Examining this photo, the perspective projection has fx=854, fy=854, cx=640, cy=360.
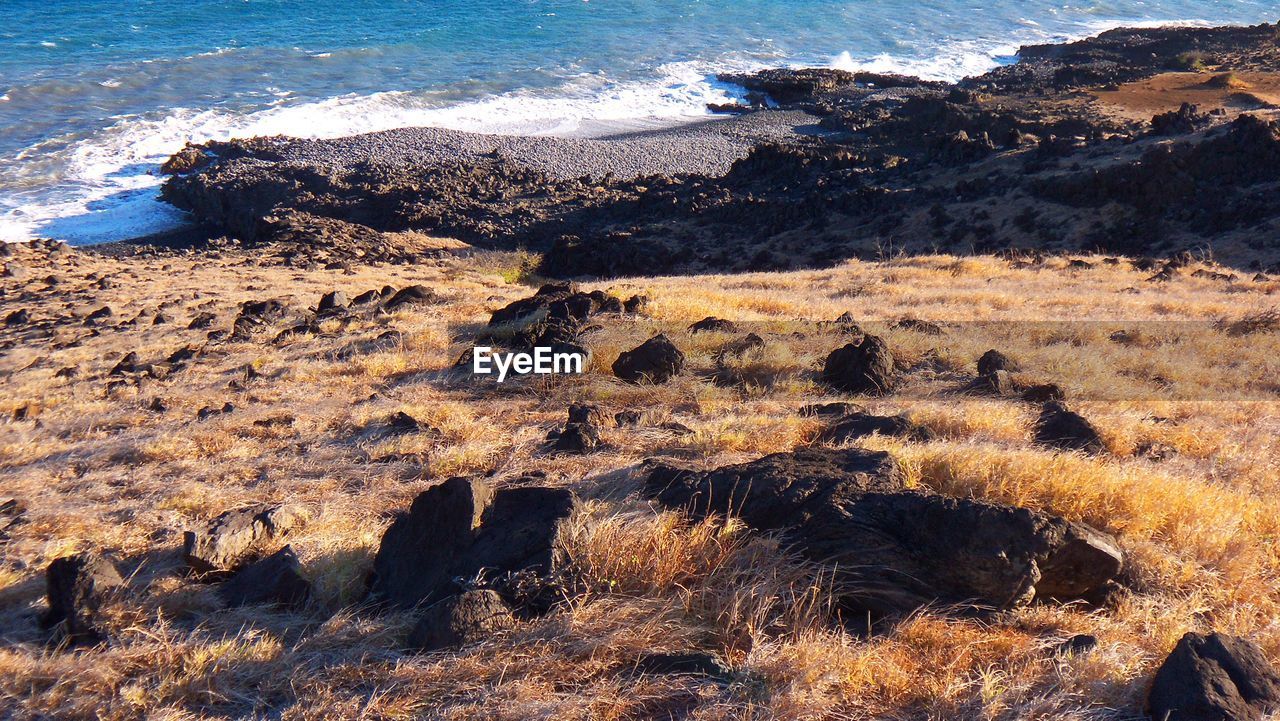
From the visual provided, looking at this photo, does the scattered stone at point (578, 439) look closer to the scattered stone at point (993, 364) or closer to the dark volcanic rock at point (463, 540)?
the dark volcanic rock at point (463, 540)

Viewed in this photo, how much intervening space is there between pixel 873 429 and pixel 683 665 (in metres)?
2.91

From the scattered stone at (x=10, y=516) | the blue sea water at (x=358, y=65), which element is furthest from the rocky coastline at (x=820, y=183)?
the scattered stone at (x=10, y=516)

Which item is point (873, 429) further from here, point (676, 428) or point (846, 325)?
point (846, 325)

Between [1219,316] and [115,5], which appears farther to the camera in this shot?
[115,5]

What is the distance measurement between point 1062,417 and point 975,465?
6.06 ft

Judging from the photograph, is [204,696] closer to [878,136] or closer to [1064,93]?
[878,136]

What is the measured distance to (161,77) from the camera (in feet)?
124

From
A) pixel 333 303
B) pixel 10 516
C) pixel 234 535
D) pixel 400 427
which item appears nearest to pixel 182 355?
pixel 333 303

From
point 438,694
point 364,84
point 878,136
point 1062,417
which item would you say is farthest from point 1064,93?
point 438,694

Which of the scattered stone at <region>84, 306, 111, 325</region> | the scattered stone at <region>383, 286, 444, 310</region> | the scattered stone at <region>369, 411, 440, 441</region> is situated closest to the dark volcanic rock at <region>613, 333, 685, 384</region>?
the scattered stone at <region>369, 411, 440, 441</region>

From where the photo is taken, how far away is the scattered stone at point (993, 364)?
24.2 ft

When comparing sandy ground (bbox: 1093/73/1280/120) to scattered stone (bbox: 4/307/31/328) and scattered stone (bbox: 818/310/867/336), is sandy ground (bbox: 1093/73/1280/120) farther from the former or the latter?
scattered stone (bbox: 4/307/31/328)

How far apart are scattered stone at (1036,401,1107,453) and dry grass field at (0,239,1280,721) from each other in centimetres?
12

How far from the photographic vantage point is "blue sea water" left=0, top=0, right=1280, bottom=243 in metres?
28.8
